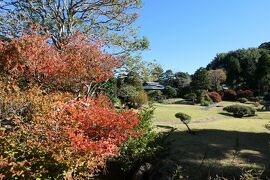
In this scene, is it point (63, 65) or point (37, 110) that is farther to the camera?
point (63, 65)

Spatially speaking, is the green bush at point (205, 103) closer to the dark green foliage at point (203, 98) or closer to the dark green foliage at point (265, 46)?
the dark green foliage at point (203, 98)

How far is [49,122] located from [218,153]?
6982mm

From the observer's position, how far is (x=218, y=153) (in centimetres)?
1173

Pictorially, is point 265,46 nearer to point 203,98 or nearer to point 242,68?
point 242,68

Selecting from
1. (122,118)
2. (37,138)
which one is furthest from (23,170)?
(122,118)

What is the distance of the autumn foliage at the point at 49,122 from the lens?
6974 mm

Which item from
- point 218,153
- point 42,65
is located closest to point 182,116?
point 218,153

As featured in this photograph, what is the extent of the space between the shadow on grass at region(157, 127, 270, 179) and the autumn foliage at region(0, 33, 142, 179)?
2.36 metres

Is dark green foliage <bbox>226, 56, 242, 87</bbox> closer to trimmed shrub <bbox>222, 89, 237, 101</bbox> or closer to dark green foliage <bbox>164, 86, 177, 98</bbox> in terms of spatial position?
trimmed shrub <bbox>222, 89, 237, 101</bbox>

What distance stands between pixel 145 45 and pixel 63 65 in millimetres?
10037

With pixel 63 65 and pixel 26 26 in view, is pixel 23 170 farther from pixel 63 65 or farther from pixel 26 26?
pixel 26 26

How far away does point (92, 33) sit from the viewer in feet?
62.5

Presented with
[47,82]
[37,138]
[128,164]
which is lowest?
[128,164]

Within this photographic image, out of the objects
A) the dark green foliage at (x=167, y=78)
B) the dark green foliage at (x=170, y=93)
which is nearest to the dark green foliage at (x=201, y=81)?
the dark green foliage at (x=170, y=93)
